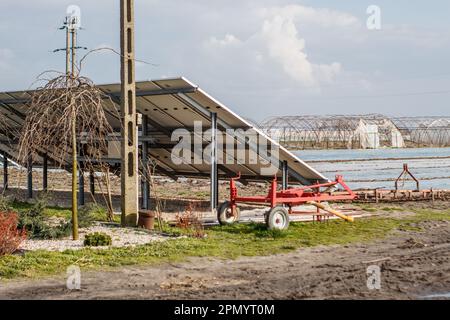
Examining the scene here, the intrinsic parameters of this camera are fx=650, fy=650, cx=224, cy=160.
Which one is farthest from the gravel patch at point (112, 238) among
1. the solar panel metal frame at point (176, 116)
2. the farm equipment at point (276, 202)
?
the solar panel metal frame at point (176, 116)

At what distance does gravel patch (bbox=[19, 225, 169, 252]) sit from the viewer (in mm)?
13156

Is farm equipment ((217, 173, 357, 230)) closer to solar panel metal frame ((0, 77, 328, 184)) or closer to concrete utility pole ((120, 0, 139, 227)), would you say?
solar panel metal frame ((0, 77, 328, 184))

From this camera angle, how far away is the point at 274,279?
1064 centimetres

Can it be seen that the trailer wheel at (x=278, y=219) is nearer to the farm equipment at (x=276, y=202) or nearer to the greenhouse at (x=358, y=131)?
the farm equipment at (x=276, y=202)

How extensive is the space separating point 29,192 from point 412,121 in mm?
54981

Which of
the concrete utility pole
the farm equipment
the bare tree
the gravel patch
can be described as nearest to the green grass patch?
the farm equipment

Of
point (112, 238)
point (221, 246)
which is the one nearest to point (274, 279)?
point (221, 246)

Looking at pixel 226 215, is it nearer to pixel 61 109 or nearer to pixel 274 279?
pixel 61 109

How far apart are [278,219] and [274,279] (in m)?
5.25

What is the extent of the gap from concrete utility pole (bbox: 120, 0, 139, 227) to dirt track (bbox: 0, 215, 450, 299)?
173 inches
